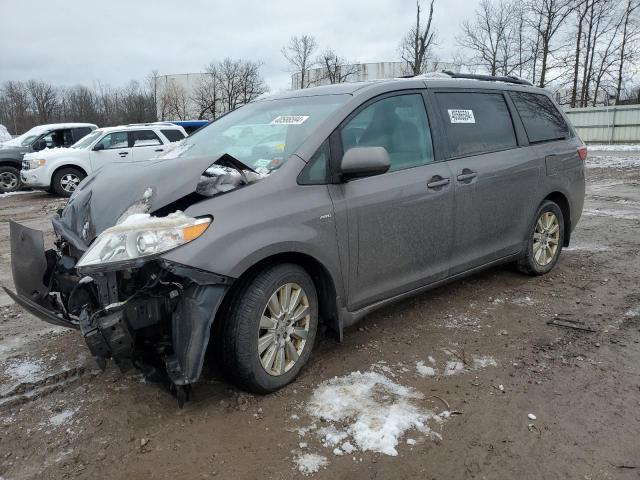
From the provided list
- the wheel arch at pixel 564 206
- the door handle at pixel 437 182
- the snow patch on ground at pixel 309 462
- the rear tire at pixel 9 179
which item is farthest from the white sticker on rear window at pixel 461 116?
the rear tire at pixel 9 179

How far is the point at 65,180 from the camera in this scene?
1332 centimetres

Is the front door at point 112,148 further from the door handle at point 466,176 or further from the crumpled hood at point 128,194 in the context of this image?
the door handle at point 466,176

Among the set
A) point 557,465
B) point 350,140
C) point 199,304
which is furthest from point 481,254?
point 199,304

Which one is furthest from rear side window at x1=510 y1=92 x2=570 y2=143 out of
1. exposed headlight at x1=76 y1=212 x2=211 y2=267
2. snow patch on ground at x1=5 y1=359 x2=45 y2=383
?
snow patch on ground at x1=5 y1=359 x2=45 y2=383

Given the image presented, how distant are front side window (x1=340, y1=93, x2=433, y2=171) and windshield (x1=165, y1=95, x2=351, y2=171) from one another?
0.66 ft

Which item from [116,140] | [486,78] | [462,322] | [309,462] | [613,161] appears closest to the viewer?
[309,462]

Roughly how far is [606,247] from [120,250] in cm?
586

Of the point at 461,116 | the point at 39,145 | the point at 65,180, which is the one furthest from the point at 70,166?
the point at 461,116

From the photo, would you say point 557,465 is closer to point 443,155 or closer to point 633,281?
point 443,155

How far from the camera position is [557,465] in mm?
2443

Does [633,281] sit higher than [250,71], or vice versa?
[250,71]

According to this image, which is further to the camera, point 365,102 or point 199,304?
point 365,102

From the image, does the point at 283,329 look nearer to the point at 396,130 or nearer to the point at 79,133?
the point at 396,130

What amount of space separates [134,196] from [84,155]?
1179 centimetres
